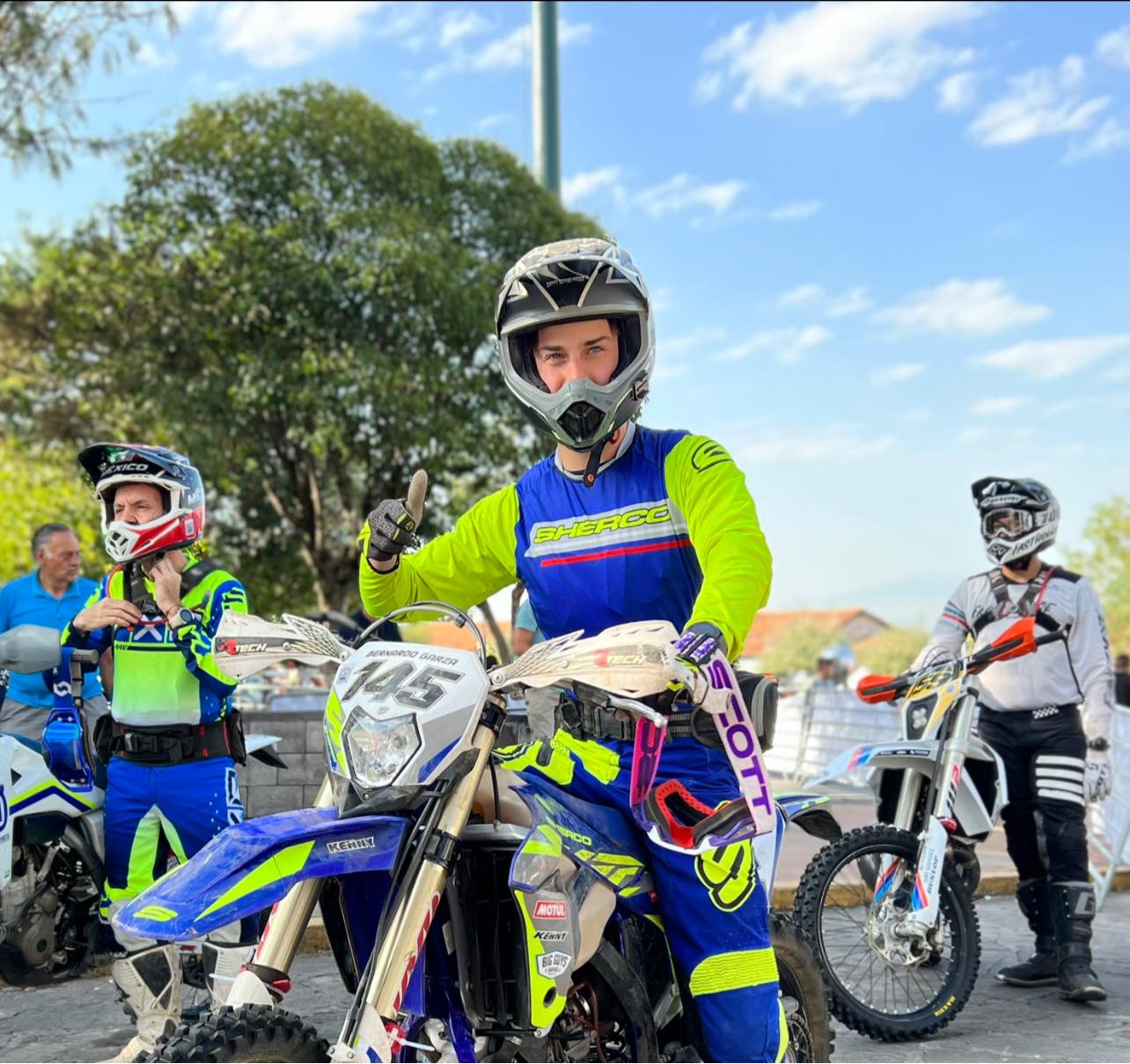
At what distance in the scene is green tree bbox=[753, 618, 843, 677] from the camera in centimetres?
6969

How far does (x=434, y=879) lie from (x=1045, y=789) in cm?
449

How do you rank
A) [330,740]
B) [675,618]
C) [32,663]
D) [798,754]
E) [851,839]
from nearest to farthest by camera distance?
[330,740], [675,618], [851,839], [32,663], [798,754]

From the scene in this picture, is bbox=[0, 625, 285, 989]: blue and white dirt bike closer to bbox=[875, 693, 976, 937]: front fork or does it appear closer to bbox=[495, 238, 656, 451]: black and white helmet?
bbox=[495, 238, 656, 451]: black and white helmet

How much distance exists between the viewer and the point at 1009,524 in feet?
21.0

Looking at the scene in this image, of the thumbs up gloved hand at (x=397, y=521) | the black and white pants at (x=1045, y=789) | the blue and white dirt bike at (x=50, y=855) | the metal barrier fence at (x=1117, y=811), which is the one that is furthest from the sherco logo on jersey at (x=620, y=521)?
the metal barrier fence at (x=1117, y=811)

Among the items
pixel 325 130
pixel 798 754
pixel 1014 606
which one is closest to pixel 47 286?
pixel 325 130

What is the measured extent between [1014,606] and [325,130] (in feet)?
61.1

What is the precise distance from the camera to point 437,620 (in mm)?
3498

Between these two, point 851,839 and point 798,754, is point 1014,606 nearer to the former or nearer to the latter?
point 851,839

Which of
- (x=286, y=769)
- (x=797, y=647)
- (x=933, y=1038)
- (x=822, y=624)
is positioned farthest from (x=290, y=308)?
(x=822, y=624)

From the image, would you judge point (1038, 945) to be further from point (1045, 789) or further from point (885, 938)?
point (885, 938)

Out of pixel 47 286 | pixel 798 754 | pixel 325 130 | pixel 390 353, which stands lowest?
pixel 798 754

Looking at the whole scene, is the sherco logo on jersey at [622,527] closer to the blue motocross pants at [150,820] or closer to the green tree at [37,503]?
the blue motocross pants at [150,820]

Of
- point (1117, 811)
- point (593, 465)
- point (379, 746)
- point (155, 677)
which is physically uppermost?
point (593, 465)
